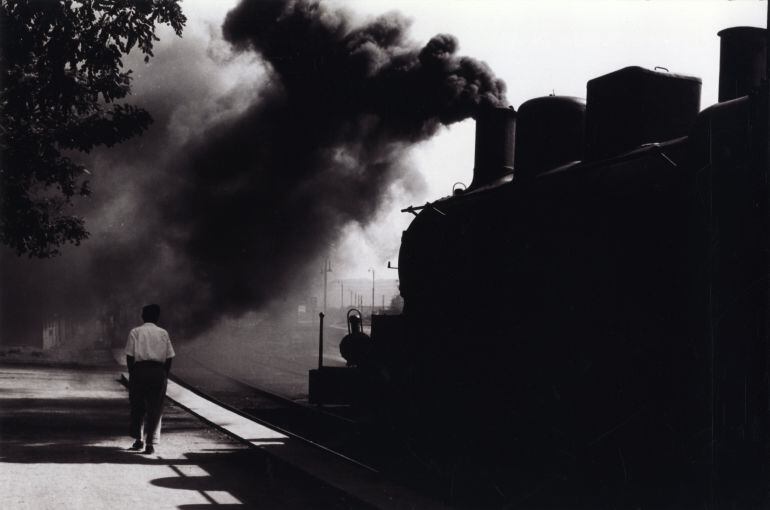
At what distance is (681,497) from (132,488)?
15.5ft

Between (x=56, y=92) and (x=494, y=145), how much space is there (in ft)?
17.7

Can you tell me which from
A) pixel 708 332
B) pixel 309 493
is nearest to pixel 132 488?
pixel 309 493

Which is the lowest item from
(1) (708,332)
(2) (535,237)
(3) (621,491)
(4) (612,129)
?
(3) (621,491)

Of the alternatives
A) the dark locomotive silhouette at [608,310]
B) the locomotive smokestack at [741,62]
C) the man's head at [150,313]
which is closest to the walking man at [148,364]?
the man's head at [150,313]

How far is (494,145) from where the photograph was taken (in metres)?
12.2

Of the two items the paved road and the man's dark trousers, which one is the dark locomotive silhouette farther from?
the man's dark trousers

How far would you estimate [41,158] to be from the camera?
18.6 metres

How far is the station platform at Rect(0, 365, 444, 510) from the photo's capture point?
804cm

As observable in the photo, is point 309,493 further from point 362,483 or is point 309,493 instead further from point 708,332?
point 708,332

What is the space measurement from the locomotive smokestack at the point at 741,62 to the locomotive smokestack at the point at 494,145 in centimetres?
435

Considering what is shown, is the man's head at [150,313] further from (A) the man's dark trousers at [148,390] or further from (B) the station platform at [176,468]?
(B) the station platform at [176,468]

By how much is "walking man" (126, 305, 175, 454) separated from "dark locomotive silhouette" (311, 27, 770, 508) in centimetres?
263

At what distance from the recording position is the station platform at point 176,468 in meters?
8.04

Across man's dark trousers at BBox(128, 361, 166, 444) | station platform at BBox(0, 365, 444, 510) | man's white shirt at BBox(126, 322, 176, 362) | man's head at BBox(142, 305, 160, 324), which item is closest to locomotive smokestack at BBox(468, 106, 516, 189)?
station platform at BBox(0, 365, 444, 510)
